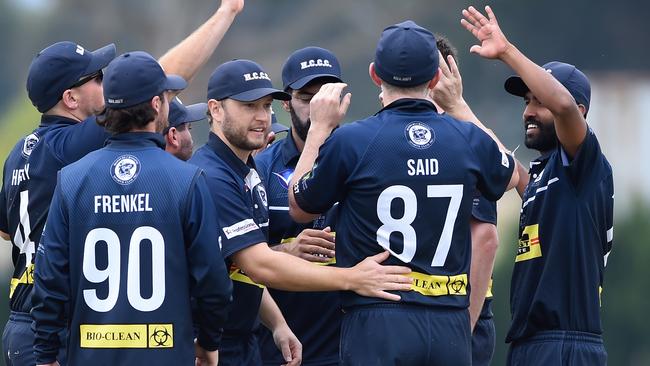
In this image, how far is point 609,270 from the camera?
509 inches

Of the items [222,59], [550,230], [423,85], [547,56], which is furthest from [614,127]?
[423,85]

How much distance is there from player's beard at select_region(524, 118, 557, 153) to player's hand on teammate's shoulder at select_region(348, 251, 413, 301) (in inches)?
59.9

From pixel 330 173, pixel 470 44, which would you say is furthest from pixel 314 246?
pixel 470 44

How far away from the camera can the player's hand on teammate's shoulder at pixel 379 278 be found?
512 centimetres

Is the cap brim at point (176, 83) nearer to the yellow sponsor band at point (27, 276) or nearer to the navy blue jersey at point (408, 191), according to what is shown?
the navy blue jersey at point (408, 191)

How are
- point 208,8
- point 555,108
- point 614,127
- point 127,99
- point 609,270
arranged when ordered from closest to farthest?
point 127,99 < point 555,108 < point 609,270 < point 614,127 < point 208,8

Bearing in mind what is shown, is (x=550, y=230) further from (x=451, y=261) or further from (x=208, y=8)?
(x=208, y=8)

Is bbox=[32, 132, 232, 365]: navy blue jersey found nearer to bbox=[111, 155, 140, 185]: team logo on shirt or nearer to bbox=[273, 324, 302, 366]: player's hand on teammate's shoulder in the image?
bbox=[111, 155, 140, 185]: team logo on shirt

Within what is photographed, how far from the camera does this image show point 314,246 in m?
6.00

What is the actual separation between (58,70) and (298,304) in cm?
182

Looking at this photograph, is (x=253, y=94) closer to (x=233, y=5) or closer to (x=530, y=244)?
(x=233, y=5)

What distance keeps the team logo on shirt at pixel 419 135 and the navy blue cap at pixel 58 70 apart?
5.67ft

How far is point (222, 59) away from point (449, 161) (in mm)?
9649

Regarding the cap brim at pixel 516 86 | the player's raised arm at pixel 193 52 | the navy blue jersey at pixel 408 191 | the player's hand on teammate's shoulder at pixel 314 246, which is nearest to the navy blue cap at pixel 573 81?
the cap brim at pixel 516 86
